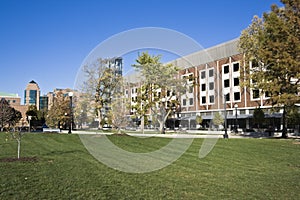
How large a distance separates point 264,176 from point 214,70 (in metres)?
47.4

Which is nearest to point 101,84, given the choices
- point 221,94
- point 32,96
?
point 221,94

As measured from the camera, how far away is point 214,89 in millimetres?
57844

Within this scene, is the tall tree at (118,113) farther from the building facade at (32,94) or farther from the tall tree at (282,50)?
the building facade at (32,94)

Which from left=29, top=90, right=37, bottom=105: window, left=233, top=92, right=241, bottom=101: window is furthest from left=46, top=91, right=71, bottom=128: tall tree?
left=29, top=90, right=37, bottom=105: window

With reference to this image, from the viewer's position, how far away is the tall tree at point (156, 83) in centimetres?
3544

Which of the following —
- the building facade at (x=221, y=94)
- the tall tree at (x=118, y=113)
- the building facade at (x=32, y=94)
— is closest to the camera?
the tall tree at (x=118, y=113)

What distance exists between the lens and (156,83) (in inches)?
1420

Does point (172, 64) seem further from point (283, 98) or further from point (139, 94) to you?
point (283, 98)

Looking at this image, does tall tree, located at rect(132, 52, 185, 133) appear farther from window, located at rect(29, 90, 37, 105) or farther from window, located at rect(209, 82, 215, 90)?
window, located at rect(29, 90, 37, 105)

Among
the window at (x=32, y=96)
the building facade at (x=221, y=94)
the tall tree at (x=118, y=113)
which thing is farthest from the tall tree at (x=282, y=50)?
the window at (x=32, y=96)

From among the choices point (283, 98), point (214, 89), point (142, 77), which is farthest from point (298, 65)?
point (214, 89)

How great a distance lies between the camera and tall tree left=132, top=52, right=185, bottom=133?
3544 centimetres

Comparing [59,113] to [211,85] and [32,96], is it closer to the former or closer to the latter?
[211,85]

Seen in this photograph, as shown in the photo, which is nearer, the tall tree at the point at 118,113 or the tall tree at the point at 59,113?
the tall tree at the point at 118,113
